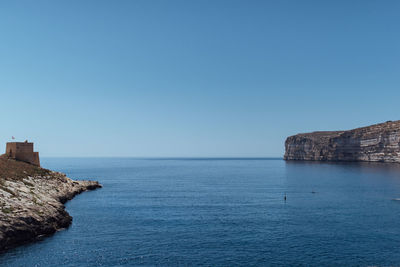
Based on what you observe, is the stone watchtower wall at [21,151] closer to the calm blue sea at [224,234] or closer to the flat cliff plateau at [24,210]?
the flat cliff plateau at [24,210]

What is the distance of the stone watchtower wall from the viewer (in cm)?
8506

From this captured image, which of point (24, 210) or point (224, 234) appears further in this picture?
point (224, 234)

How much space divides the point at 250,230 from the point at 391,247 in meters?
19.4

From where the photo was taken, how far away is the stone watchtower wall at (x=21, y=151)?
8506cm

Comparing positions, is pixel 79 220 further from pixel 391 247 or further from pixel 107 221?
pixel 391 247

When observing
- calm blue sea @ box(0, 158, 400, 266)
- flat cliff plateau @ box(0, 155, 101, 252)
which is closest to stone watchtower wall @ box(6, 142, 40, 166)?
flat cliff plateau @ box(0, 155, 101, 252)

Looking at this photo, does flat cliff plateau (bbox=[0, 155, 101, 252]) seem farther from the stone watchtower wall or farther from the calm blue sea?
the stone watchtower wall

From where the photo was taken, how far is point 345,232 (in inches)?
1889

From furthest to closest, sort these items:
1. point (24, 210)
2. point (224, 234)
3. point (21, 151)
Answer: point (21, 151) → point (224, 234) → point (24, 210)

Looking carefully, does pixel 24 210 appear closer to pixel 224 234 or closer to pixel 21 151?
pixel 224 234

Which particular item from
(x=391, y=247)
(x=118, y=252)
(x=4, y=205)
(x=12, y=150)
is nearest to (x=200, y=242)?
(x=118, y=252)

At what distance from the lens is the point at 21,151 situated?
282 ft

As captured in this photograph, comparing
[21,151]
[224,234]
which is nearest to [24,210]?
[224,234]

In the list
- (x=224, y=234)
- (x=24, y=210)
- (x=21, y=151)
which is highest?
(x=21, y=151)
